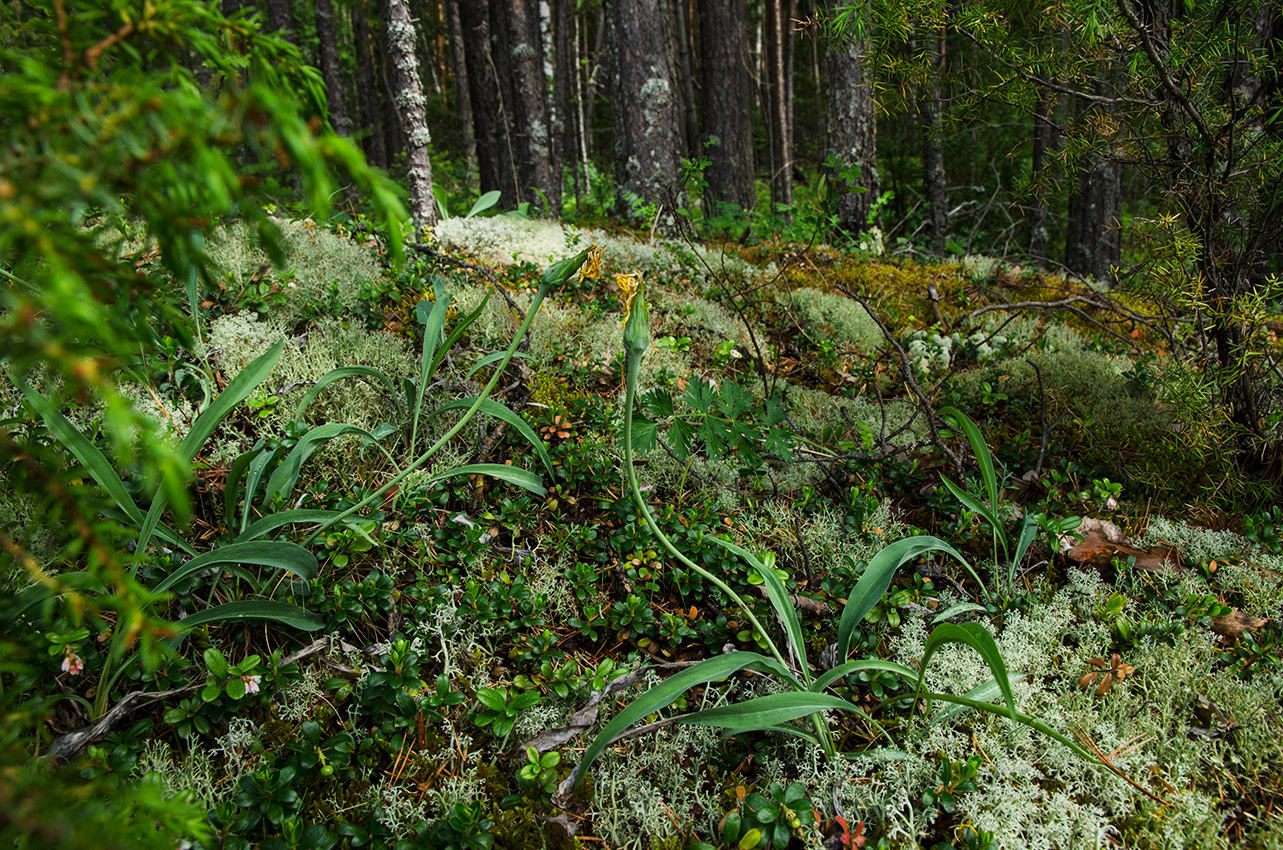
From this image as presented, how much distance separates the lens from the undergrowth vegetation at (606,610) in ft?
4.52

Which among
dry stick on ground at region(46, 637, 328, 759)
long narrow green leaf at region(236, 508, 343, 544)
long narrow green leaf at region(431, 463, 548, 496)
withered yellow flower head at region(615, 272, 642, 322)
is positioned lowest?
dry stick on ground at region(46, 637, 328, 759)

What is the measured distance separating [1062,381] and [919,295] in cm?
129

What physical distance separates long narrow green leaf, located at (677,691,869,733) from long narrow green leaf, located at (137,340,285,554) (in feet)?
4.37

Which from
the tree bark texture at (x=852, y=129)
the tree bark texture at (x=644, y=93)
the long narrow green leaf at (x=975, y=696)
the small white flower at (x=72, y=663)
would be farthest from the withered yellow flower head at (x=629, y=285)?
the tree bark texture at (x=852, y=129)

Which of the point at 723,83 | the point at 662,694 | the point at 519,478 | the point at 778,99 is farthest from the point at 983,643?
the point at 778,99

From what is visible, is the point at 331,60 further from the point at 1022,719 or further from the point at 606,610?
the point at 1022,719

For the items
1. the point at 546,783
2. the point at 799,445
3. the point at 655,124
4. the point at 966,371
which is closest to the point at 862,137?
the point at 655,124

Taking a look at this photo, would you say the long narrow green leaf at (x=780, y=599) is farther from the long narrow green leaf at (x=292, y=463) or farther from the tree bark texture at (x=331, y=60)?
the tree bark texture at (x=331, y=60)

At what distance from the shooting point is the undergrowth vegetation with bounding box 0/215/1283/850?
1.38m

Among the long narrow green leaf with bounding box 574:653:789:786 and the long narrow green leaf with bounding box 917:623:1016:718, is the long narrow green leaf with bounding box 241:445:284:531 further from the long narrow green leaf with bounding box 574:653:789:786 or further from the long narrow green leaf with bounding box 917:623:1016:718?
the long narrow green leaf with bounding box 917:623:1016:718

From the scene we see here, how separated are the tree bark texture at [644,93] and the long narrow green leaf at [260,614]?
15.2ft

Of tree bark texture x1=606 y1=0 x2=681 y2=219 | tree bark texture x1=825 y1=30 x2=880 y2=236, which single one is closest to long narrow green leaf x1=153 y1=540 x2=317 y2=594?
tree bark texture x1=606 y1=0 x2=681 y2=219

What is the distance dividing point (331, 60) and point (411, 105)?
6.35 meters

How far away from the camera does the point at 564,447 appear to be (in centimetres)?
238
